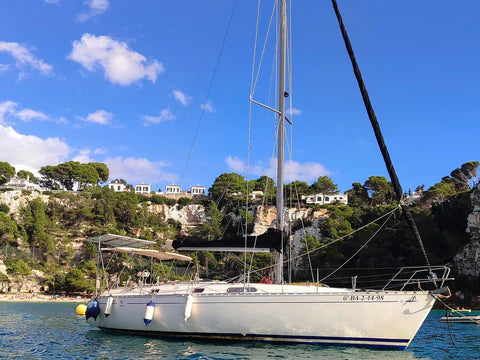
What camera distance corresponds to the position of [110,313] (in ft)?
49.6

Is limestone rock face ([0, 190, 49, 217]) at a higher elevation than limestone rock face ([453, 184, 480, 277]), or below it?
higher

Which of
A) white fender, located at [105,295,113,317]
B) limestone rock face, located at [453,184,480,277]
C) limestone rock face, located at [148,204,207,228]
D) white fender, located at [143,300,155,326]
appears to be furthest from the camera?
limestone rock face, located at [148,204,207,228]

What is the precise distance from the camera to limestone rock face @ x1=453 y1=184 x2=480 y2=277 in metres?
45.2

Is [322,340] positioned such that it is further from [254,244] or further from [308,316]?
[254,244]

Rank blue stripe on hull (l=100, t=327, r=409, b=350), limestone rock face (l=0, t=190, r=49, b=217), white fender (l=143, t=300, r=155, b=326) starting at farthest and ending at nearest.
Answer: limestone rock face (l=0, t=190, r=49, b=217) → white fender (l=143, t=300, r=155, b=326) → blue stripe on hull (l=100, t=327, r=409, b=350)

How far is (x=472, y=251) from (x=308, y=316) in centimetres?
4175

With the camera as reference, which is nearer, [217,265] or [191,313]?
[191,313]

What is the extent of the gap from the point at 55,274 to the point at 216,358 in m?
58.3

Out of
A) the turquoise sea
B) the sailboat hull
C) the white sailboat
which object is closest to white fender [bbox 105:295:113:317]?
the white sailboat

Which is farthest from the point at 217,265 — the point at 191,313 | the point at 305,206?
the point at 191,313

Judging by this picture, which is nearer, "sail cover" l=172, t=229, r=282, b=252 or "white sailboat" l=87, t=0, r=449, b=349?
"white sailboat" l=87, t=0, r=449, b=349

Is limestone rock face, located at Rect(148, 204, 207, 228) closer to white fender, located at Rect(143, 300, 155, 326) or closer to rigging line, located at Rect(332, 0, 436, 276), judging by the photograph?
white fender, located at Rect(143, 300, 155, 326)

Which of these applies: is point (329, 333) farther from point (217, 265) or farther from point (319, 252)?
point (217, 265)

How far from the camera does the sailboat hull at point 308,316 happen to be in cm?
1136
